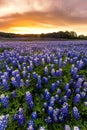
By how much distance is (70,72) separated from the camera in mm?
6945

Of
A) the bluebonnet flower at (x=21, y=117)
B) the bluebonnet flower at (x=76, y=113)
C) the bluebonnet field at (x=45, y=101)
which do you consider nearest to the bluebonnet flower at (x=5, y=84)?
the bluebonnet field at (x=45, y=101)

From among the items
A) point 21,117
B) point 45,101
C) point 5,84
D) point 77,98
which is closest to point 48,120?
point 21,117

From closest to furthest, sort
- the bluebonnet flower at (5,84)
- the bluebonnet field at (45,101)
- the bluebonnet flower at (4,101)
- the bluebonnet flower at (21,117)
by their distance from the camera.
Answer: the bluebonnet flower at (21,117) < the bluebonnet field at (45,101) < the bluebonnet flower at (4,101) < the bluebonnet flower at (5,84)

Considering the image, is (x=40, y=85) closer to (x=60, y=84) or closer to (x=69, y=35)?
(x=60, y=84)

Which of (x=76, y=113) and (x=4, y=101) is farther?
(x=4, y=101)

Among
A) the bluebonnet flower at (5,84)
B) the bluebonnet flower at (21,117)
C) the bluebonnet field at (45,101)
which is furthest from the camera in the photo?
the bluebonnet flower at (5,84)

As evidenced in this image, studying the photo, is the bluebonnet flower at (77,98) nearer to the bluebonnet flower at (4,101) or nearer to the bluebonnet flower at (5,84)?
the bluebonnet flower at (4,101)

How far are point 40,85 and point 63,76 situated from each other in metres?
0.79

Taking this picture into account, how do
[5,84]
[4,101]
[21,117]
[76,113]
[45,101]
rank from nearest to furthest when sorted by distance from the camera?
1. [21,117]
2. [76,113]
3. [4,101]
4. [45,101]
5. [5,84]

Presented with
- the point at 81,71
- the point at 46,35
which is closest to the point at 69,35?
the point at 46,35

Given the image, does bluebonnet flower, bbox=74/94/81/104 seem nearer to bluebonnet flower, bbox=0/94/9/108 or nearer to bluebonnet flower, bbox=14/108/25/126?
bluebonnet flower, bbox=14/108/25/126

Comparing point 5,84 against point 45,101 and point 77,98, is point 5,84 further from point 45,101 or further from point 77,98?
point 77,98

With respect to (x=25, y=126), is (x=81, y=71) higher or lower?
higher

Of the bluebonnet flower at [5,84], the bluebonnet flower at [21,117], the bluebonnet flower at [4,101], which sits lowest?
the bluebonnet flower at [21,117]
